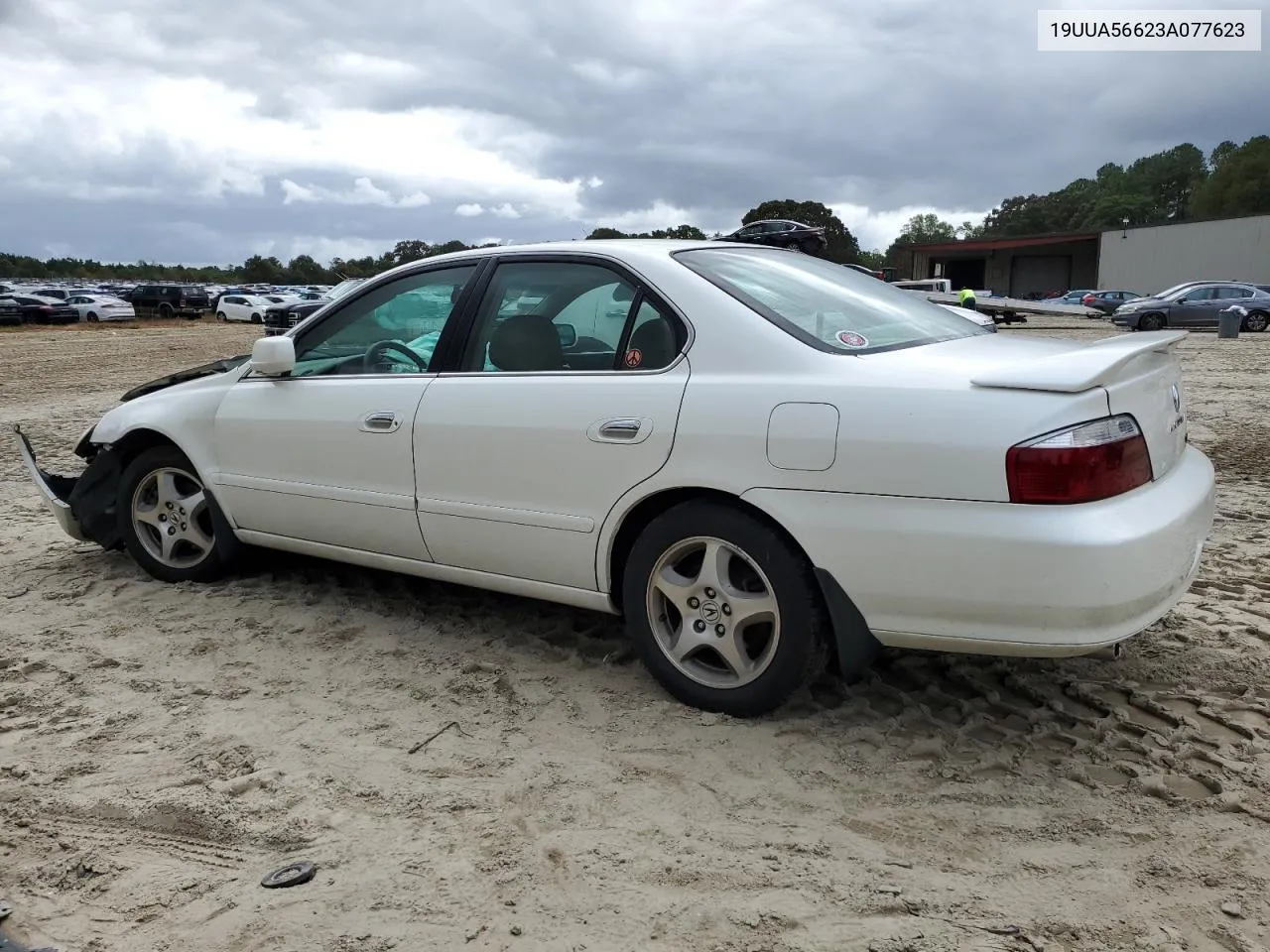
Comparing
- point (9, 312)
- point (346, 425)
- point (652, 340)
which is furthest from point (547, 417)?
point (9, 312)

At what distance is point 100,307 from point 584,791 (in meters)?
41.0

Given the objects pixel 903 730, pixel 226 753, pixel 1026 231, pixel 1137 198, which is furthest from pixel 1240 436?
pixel 1026 231

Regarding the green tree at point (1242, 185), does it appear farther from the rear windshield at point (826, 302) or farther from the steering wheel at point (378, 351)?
the steering wheel at point (378, 351)

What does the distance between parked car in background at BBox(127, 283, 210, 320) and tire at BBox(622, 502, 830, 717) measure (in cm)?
4444

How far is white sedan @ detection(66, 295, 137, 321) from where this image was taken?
37688mm

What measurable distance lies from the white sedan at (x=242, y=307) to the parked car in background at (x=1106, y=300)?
3074 centimetres

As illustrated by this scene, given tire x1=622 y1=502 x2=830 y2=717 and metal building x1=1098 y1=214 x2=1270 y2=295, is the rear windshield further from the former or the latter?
metal building x1=1098 y1=214 x2=1270 y2=295

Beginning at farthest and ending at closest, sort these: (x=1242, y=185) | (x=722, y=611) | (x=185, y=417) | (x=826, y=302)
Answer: (x=1242, y=185) < (x=185, y=417) < (x=826, y=302) < (x=722, y=611)

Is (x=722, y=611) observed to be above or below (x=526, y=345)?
below

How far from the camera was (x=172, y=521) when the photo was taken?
475 cm

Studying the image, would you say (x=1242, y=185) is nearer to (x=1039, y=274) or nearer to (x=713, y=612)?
(x=1039, y=274)

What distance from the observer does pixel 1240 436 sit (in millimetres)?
8367

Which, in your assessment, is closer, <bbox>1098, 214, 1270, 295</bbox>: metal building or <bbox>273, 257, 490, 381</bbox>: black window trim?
<bbox>273, 257, 490, 381</bbox>: black window trim

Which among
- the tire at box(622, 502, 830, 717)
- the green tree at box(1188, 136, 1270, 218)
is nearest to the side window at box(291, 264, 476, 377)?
the tire at box(622, 502, 830, 717)
